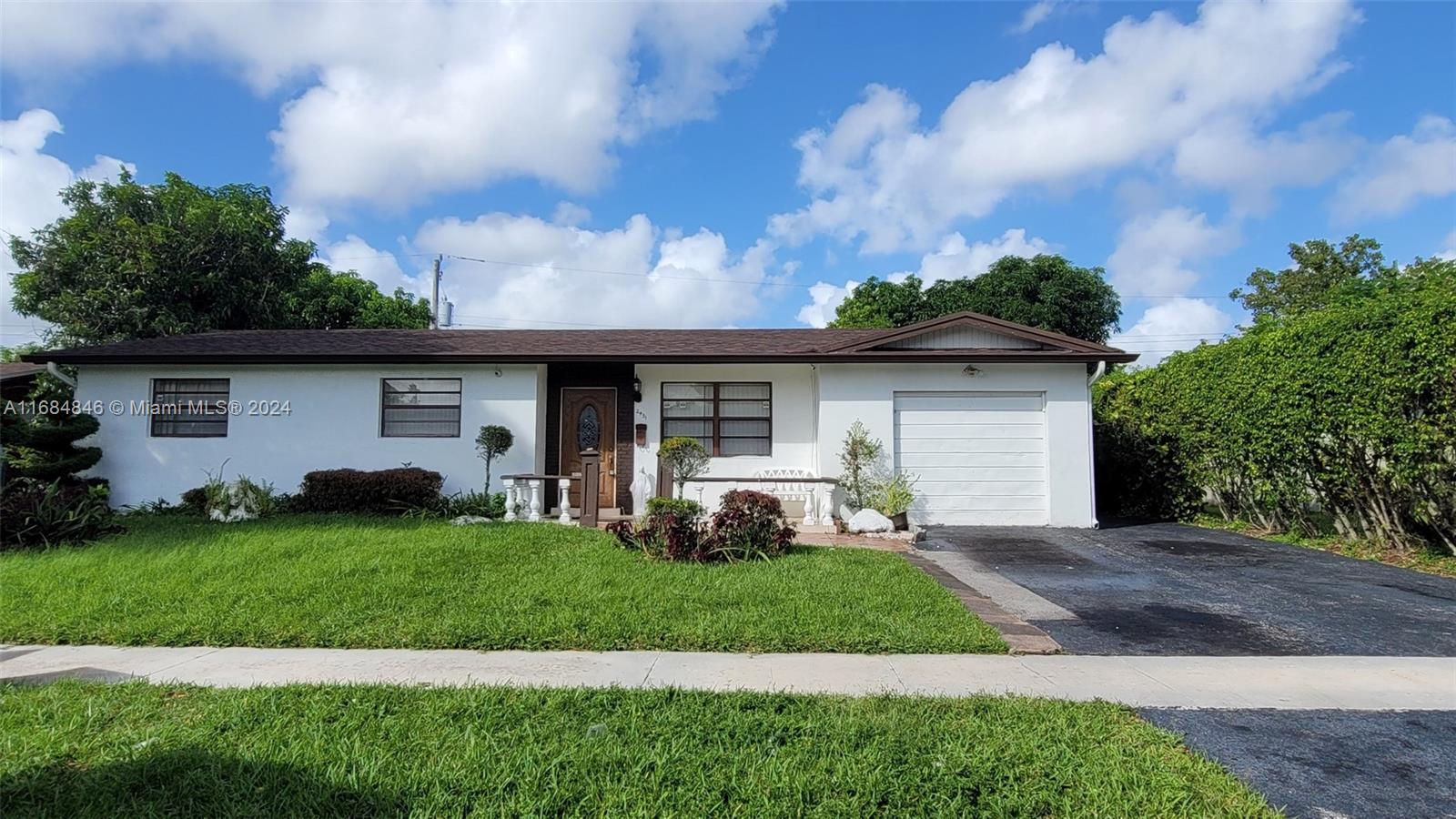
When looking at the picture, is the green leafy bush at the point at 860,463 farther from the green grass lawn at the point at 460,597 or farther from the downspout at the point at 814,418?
the green grass lawn at the point at 460,597

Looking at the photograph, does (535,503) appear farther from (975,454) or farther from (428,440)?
(975,454)

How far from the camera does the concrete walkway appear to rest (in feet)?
12.4

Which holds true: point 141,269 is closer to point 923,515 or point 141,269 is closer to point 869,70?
point 869,70

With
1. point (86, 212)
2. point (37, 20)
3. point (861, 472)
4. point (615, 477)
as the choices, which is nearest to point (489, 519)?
point (615, 477)

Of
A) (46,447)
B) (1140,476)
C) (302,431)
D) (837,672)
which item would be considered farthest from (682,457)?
(46,447)

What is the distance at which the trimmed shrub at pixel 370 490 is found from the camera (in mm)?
10531

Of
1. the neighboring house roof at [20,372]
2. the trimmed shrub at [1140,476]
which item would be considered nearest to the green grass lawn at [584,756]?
the trimmed shrub at [1140,476]

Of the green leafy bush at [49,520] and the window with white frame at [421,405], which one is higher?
the window with white frame at [421,405]

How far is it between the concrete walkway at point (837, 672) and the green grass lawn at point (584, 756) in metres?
0.30

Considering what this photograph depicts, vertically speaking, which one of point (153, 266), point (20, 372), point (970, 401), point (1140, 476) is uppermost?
point (153, 266)

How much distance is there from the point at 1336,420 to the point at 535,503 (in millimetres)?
10778

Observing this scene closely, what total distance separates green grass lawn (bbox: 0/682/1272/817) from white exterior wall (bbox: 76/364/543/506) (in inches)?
308

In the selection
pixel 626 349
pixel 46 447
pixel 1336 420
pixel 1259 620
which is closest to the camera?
pixel 1259 620

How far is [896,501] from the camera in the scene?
10219 mm
